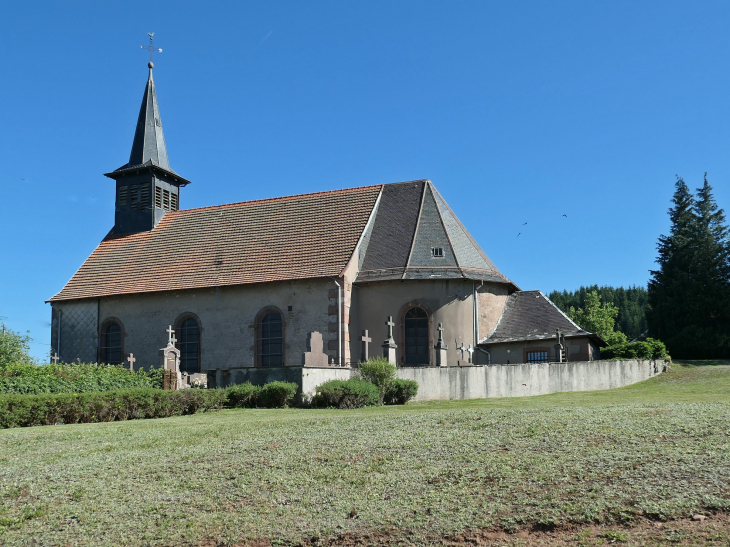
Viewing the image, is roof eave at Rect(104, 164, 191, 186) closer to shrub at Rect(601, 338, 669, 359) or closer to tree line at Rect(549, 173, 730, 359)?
shrub at Rect(601, 338, 669, 359)

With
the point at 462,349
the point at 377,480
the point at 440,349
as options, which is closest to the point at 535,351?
the point at 462,349

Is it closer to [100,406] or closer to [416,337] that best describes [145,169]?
[416,337]

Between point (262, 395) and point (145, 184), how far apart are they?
20131 millimetres

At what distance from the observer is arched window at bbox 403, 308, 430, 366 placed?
2833cm

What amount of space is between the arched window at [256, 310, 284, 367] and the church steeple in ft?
33.1

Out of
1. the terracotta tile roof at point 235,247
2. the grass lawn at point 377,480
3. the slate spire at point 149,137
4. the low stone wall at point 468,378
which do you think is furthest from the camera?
the slate spire at point 149,137

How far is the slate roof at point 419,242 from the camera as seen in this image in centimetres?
2873

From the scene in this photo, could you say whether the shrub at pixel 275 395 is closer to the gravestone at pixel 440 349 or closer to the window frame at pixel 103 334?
the gravestone at pixel 440 349

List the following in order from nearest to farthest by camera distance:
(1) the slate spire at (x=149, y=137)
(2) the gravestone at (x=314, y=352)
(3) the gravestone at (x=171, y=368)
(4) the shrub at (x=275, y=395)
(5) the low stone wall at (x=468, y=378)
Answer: (4) the shrub at (x=275, y=395), (5) the low stone wall at (x=468, y=378), (3) the gravestone at (x=171, y=368), (2) the gravestone at (x=314, y=352), (1) the slate spire at (x=149, y=137)

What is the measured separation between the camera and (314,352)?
24906 millimetres

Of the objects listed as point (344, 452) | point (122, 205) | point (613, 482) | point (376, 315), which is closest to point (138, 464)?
point (344, 452)

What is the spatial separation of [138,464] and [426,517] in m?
4.94

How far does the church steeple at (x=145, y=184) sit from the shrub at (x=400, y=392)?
19.3m

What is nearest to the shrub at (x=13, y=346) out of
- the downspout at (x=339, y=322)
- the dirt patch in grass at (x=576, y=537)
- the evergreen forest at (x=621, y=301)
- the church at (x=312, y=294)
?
the church at (x=312, y=294)
